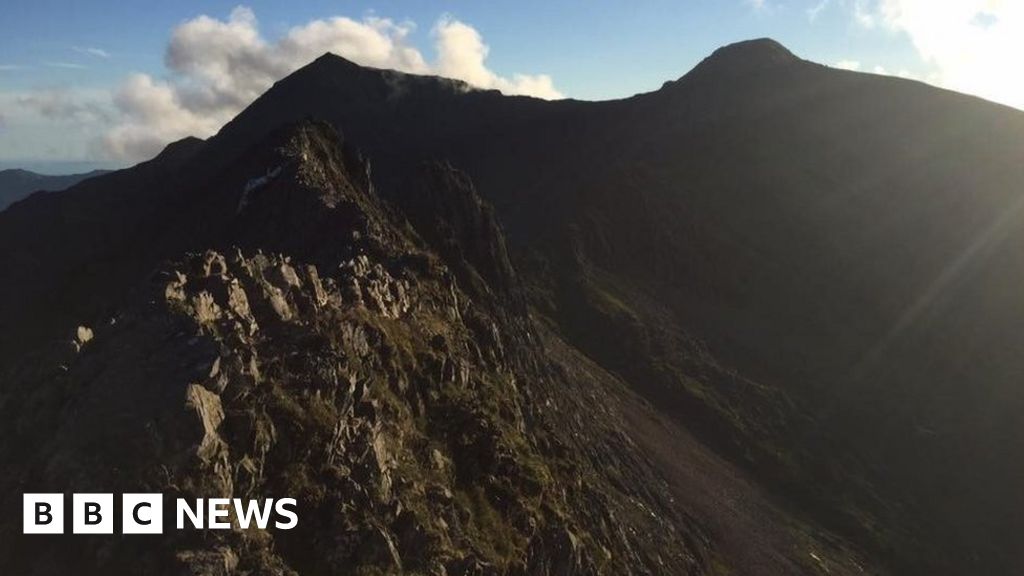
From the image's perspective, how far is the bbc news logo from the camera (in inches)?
1310

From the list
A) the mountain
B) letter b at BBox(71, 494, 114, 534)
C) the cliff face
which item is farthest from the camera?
the mountain

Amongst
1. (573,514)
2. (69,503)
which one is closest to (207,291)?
(69,503)

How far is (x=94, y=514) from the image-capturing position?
33625 millimetres

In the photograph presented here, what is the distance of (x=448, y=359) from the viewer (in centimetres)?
6550

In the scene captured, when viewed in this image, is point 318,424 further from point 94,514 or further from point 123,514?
point 94,514

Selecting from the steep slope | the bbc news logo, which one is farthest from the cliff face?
the bbc news logo

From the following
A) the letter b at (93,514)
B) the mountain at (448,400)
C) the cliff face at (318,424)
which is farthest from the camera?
the mountain at (448,400)

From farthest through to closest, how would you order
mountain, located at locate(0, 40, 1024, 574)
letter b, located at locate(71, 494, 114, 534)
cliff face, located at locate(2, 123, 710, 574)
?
mountain, located at locate(0, 40, 1024, 574) → cliff face, located at locate(2, 123, 710, 574) → letter b, located at locate(71, 494, 114, 534)

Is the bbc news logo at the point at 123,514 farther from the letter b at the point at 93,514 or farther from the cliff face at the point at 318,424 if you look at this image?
the cliff face at the point at 318,424

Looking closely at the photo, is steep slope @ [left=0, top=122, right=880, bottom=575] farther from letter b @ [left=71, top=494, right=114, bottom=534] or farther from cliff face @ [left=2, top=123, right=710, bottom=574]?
letter b @ [left=71, top=494, right=114, bottom=534]

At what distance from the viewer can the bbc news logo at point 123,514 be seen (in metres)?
33.3

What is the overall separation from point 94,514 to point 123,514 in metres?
1.37

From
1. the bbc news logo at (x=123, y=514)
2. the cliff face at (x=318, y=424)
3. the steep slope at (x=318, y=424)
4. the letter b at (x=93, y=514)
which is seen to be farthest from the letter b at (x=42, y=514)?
the letter b at (x=93, y=514)

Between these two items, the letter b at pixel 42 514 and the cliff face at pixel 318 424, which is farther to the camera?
the cliff face at pixel 318 424
